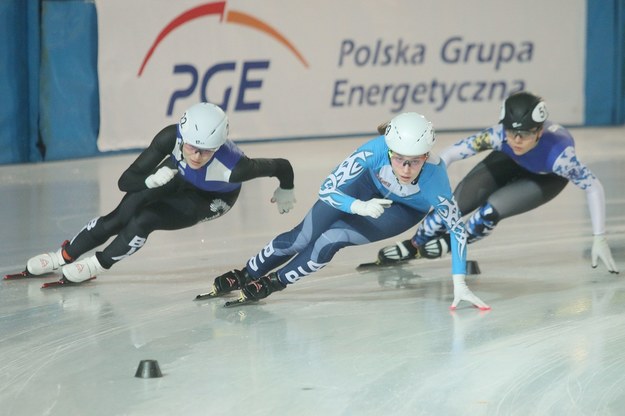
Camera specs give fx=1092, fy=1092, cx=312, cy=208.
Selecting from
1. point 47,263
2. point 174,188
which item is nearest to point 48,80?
point 47,263

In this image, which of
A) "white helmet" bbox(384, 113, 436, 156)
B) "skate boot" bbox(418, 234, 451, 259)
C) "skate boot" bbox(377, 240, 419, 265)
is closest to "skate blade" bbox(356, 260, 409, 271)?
"skate boot" bbox(377, 240, 419, 265)

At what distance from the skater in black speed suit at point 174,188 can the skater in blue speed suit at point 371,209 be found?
456 millimetres

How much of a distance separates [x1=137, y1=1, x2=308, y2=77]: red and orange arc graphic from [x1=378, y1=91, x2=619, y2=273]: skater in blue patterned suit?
5224 millimetres

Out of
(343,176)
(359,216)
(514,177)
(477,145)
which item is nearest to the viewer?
(343,176)

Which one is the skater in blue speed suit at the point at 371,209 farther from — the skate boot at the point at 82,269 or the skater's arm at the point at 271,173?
the skate boot at the point at 82,269

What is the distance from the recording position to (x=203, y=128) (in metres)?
5.29

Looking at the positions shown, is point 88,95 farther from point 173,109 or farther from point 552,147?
point 552,147

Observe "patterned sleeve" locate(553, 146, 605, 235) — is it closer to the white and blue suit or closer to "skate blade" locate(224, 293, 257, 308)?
the white and blue suit

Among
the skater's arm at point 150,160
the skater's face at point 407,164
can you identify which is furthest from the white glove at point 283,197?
the skater's face at point 407,164

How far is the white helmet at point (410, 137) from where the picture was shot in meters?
4.84

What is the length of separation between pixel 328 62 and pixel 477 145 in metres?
5.88

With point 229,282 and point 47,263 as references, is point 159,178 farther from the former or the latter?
point 47,263

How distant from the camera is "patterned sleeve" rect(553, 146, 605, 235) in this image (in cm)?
578

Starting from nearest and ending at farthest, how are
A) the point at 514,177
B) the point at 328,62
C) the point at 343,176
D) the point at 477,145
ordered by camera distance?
1. the point at 343,176
2. the point at 477,145
3. the point at 514,177
4. the point at 328,62
